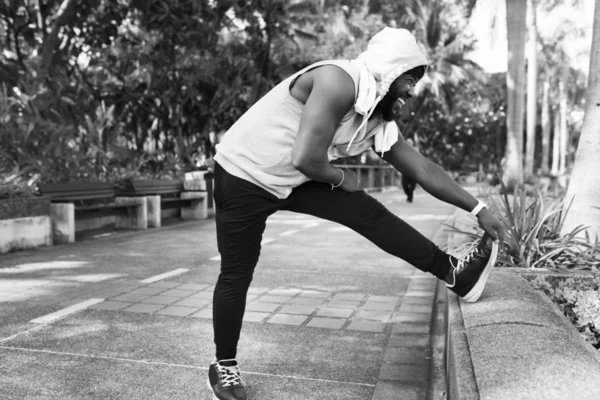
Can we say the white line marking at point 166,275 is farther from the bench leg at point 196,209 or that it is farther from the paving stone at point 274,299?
the bench leg at point 196,209

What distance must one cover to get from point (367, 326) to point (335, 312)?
436 millimetres

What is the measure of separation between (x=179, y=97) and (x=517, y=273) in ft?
43.4

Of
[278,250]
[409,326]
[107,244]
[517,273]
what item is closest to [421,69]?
A: [517,273]

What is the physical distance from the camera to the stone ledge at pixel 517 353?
196 cm

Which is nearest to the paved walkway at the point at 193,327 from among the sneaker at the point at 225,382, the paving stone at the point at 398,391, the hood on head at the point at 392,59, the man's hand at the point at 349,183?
the paving stone at the point at 398,391

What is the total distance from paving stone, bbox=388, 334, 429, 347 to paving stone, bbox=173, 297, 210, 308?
5.16 ft

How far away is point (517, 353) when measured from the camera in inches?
89.2

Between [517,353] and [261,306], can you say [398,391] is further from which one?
[261,306]

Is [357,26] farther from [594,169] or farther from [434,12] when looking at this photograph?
[594,169]

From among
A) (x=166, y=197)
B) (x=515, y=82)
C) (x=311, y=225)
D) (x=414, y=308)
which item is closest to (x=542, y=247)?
(x=414, y=308)

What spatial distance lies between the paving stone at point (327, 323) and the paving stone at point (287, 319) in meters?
0.08

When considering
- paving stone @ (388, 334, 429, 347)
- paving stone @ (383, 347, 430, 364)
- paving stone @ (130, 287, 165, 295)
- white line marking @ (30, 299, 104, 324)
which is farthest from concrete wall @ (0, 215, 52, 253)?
paving stone @ (383, 347, 430, 364)

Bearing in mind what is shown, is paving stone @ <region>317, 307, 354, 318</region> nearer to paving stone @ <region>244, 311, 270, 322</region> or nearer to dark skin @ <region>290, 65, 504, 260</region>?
paving stone @ <region>244, 311, 270, 322</region>

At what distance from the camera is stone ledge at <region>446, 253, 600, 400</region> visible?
6.41 ft
